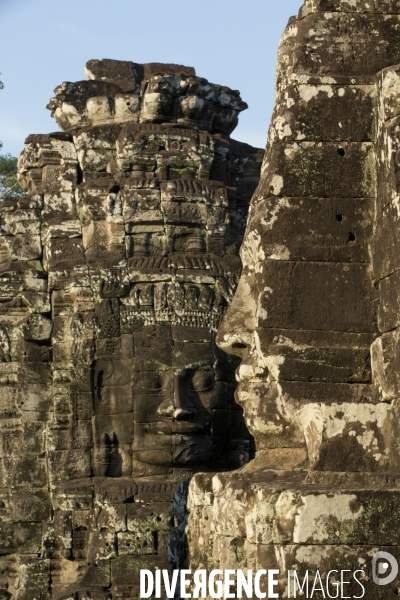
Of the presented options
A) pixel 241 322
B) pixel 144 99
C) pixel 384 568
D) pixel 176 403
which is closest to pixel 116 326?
pixel 176 403

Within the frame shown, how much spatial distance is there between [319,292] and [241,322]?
2.36ft

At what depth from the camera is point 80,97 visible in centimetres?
1914

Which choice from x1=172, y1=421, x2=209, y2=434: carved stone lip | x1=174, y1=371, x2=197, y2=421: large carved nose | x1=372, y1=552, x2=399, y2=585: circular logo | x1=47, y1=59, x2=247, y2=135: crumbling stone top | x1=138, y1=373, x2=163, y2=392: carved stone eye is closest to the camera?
x1=372, y1=552, x2=399, y2=585: circular logo

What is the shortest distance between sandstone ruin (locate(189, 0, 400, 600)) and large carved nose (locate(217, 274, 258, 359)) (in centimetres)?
1

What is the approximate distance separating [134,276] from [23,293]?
6.60ft

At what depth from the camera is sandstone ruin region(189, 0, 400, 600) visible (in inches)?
333

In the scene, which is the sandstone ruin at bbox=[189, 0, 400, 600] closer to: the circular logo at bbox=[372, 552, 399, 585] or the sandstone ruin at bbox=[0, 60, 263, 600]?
the circular logo at bbox=[372, 552, 399, 585]

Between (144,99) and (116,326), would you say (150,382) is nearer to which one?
(116,326)

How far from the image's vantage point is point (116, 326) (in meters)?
Result: 17.2

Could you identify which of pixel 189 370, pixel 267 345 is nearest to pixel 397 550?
pixel 267 345

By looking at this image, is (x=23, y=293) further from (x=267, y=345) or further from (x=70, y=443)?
(x=267, y=345)

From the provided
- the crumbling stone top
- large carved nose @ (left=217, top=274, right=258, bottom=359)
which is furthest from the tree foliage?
large carved nose @ (left=217, top=274, right=258, bottom=359)

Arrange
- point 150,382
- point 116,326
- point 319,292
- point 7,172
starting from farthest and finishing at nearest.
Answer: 1. point 7,172
2. point 116,326
3. point 150,382
4. point 319,292

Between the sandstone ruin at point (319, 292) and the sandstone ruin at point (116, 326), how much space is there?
692cm
